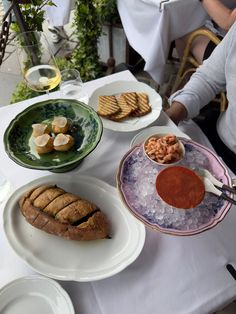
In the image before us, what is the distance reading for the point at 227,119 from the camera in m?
1.01

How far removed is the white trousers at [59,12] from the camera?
6.30ft

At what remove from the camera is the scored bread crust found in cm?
56

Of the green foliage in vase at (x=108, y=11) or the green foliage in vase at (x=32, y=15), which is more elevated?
the green foliage in vase at (x=32, y=15)

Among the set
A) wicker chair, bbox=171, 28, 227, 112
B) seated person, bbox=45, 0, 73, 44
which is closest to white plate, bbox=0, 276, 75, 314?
wicker chair, bbox=171, 28, 227, 112

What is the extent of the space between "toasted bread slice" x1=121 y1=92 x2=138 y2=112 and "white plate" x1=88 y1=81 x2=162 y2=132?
3cm

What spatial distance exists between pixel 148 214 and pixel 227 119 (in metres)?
0.58

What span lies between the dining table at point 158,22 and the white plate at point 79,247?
1241 millimetres

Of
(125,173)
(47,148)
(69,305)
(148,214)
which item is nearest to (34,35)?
(47,148)

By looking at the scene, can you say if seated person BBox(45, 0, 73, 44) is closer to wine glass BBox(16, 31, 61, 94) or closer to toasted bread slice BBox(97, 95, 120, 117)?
wine glass BBox(16, 31, 61, 94)

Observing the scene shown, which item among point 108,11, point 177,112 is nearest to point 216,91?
point 177,112

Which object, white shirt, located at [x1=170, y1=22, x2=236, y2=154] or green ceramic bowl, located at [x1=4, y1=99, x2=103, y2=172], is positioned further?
white shirt, located at [x1=170, y1=22, x2=236, y2=154]

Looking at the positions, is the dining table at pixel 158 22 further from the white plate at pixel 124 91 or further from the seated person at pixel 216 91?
the white plate at pixel 124 91

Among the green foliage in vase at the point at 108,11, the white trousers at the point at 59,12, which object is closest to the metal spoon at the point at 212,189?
the green foliage in vase at the point at 108,11

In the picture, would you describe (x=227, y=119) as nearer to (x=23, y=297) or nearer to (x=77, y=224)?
(x=77, y=224)
